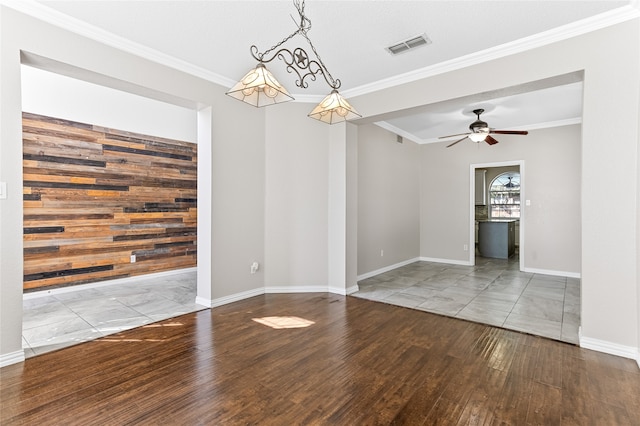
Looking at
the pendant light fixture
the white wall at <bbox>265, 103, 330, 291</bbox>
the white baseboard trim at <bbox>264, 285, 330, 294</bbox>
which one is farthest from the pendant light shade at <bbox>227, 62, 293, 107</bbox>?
the white baseboard trim at <bbox>264, 285, 330, 294</bbox>

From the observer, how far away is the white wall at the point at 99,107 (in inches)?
169

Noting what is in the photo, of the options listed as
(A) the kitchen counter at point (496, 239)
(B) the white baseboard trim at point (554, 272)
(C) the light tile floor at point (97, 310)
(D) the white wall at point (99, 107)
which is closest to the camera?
(C) the light tile floor at point (97, 310)

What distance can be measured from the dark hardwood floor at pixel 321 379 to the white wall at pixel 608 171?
346mm

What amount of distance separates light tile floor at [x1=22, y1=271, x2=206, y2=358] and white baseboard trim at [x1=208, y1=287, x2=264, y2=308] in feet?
0.28

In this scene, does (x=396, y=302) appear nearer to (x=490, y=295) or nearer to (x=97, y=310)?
(x=490, y=295)

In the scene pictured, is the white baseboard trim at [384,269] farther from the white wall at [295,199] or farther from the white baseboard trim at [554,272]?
the white baseboard trim at [554,272]

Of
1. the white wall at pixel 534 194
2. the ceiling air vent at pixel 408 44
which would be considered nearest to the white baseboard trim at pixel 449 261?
the white wall at pixel 534 194

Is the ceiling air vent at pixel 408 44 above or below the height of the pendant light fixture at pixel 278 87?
above

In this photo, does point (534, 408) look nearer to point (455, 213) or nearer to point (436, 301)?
point (436, 301)

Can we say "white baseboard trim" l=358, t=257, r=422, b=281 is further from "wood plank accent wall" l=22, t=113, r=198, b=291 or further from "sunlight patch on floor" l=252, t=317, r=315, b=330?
"wood plank accent wall" l=22, t=113, r=198, b=291

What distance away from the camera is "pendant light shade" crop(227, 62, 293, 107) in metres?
2.12

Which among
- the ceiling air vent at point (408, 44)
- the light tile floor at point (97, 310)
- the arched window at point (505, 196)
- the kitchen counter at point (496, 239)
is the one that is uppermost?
the ceiling air vent at point (408, 44)

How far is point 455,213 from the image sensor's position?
707cm

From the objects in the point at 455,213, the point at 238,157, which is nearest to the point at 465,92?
the point at 238,157
